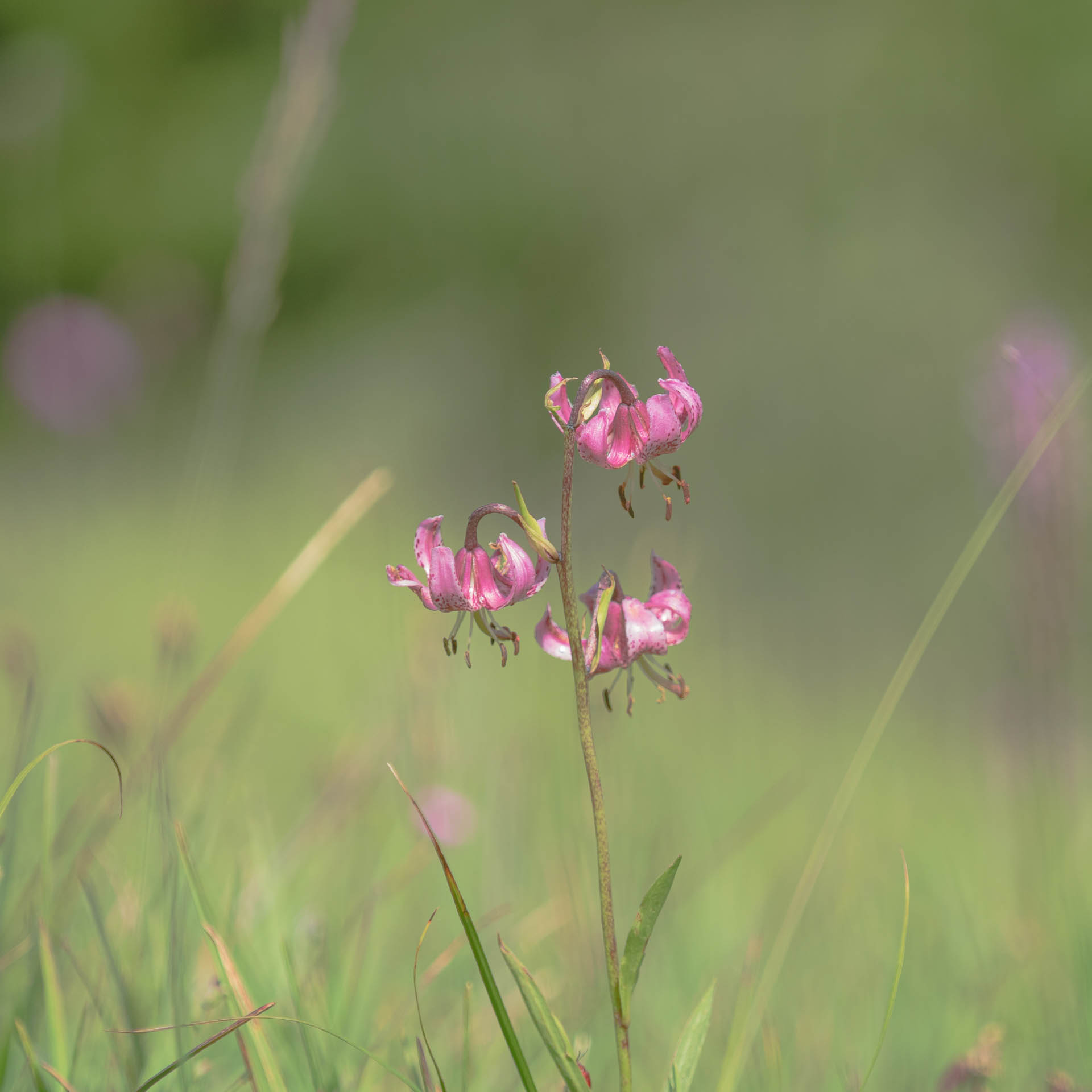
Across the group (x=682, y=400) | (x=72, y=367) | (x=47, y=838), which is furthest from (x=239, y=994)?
(x=72, y=367)

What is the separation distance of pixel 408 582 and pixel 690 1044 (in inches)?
9.8

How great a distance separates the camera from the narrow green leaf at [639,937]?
0.44 m

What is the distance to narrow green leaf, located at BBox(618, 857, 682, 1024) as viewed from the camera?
44cm

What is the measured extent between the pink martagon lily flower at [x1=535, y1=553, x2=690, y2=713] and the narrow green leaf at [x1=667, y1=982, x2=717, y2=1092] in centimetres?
14

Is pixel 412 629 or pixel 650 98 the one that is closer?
pixel 412 629

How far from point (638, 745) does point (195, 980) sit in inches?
36.0

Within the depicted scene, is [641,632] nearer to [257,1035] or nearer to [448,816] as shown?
[257,1035]

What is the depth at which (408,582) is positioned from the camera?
0.50 meters

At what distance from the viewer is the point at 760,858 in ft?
5.82

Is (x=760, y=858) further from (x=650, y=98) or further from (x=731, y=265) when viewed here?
(x=650, y=98)

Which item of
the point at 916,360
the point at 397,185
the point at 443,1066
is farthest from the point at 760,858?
the point at 397,185

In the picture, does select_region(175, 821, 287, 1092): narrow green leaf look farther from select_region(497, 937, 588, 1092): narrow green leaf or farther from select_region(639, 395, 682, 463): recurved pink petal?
select_region(639, 395, 682, 463): recurved pink petal

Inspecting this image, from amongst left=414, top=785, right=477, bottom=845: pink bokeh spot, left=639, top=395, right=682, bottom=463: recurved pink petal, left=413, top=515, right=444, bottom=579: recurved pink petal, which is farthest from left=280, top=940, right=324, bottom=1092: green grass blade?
left=414, top=785, right=477, bottom=845: pink bokeh spot

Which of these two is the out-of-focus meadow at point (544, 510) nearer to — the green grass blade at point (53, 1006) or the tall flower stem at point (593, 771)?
the green grass blade at point (53, 1006)
